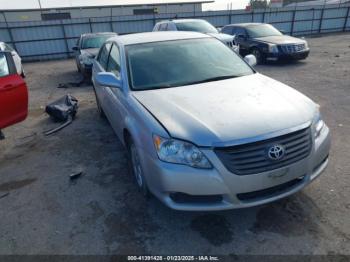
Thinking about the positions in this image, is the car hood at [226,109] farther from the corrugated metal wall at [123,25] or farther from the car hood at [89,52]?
the corrugated metal wall at [123,25]

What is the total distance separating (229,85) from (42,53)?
17.6 meters

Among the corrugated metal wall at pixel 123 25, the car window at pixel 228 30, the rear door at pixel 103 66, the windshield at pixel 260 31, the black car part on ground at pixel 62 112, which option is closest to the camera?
the rear door at pixel 103 66

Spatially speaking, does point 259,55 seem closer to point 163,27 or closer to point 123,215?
point 163,27

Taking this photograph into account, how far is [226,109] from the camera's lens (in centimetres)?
262

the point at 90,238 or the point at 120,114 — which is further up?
the point at 120,114

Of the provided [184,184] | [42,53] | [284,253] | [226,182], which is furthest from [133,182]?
[42,53]

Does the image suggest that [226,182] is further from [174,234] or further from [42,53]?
[42,53]

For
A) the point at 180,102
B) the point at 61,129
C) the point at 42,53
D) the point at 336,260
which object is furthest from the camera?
the point at 42,53

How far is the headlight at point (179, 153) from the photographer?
2.29m

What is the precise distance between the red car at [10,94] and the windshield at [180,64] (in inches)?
70.1

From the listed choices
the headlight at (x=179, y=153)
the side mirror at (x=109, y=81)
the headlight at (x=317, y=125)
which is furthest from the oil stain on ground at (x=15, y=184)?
the headlight at (x=317, y=125)

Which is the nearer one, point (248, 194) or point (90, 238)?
point (248, 194)

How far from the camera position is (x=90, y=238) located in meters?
2.62

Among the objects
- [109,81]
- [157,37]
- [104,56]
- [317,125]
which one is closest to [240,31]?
[104,56]
